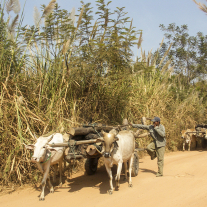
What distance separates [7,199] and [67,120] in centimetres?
242

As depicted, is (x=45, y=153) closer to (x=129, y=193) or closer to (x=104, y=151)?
(x=104, y=151)

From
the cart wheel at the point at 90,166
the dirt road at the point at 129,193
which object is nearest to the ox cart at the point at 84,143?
the dirt road at the point at 129,193

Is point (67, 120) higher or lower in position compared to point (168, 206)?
higher

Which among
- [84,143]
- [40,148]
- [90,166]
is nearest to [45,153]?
[40,148]

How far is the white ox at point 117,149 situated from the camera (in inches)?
199

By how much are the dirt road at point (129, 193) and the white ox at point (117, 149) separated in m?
0.37

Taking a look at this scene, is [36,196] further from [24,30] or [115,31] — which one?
[115,31]

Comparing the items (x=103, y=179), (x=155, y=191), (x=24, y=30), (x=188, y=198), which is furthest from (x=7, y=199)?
(x=24, y=30)

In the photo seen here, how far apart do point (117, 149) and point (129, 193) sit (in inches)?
36.9

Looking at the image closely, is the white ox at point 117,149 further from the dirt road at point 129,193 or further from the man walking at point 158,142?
the man walking at point 158,142

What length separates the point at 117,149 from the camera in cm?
550

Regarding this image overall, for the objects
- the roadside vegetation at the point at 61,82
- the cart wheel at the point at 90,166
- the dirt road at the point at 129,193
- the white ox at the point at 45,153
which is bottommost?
the dirt road at the point at 129,193

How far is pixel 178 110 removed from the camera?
39.4 ft

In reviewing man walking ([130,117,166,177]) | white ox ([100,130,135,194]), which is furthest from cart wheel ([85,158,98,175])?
man walking ([130,117,166,177])
